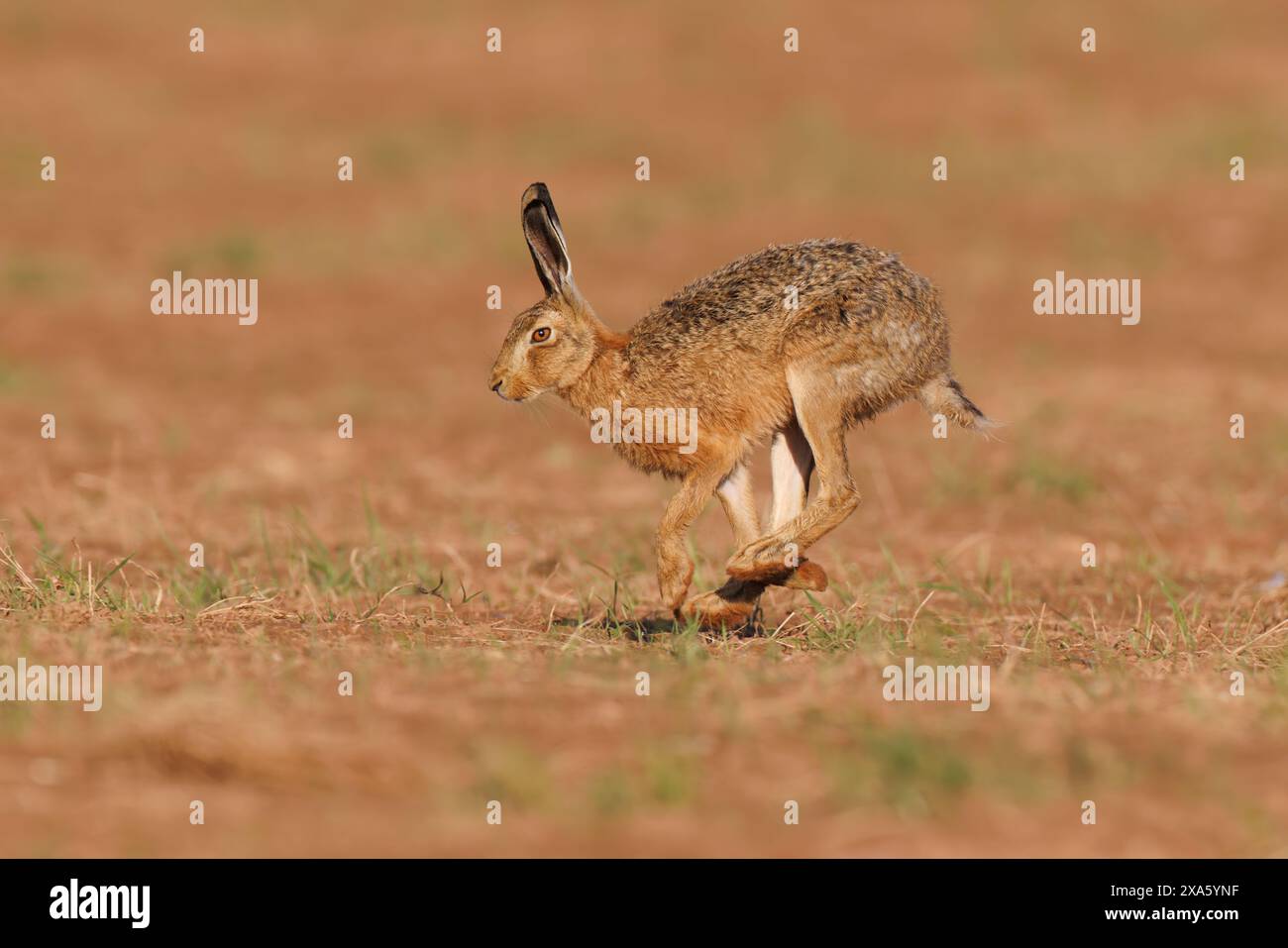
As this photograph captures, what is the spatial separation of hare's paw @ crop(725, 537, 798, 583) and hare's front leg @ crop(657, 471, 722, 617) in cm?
Result: 22

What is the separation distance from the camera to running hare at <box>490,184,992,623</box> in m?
7.25

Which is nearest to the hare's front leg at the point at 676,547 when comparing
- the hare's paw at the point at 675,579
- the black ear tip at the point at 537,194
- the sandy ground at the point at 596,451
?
the hare's paw at the point at 675,579

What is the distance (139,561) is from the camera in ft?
28.9

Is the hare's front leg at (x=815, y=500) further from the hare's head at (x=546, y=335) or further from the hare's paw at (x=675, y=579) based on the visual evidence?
the hare's head at (x=546, y=335)

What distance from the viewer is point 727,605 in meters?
7.38

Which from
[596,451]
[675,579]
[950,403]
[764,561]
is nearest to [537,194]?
[675,579]

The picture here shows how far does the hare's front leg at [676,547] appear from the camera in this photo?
7258 millimetres

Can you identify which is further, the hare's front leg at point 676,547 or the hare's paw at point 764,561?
the hare's front leg at point 676,547

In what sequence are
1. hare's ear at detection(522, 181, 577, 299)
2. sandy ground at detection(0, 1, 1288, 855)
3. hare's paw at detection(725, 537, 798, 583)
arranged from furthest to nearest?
1. hare's ear at detection(522, 181, 577, 299)
2. hare's paw at detection(725, 537, 798, 583)
3. sandy ground at detection(0, 1, 1288, 855)

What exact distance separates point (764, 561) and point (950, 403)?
3.77 ft

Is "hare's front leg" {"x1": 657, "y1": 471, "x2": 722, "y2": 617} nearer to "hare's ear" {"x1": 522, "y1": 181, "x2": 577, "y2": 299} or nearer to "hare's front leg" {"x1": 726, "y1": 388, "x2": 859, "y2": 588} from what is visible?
"hare's front leg" {"x1": 726, "y1": 388, "x2": 859, "y2": 588}

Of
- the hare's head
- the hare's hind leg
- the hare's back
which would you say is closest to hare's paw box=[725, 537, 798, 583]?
the hare's hind leg

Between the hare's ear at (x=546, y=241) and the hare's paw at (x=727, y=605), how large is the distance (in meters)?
1.45

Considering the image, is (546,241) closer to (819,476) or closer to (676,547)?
(676,547)
